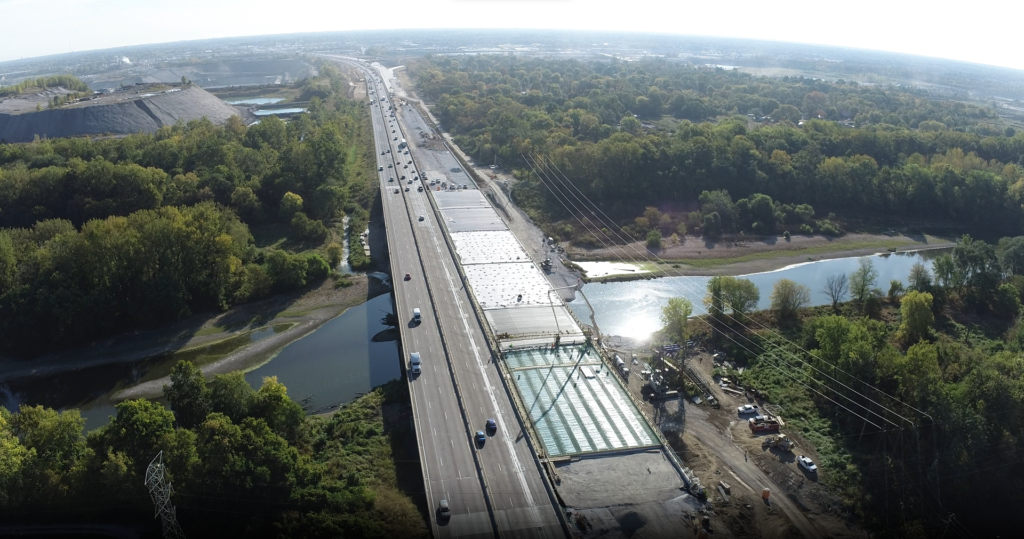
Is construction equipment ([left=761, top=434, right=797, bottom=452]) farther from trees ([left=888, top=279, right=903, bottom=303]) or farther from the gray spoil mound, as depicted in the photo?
the gray spoil mound

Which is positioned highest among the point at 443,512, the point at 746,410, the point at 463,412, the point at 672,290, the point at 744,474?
the point at 672,290

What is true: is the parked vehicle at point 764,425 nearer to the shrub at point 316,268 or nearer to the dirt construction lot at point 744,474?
the dirt construction lot at point 744,474

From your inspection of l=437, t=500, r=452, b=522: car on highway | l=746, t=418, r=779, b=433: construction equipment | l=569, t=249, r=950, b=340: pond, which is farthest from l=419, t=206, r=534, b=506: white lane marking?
l=746, t=418, r=779, b=433: construction equipment

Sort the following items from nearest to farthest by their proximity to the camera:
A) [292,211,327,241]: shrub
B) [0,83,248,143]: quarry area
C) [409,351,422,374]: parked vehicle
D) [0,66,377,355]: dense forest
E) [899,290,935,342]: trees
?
[409,351,422,374]: parked vehicle < [899,290,935,342]: trees < [0,66,377,355]: dense forest < [292,211,327,241]: shrub < [0,83,248,143]: quarry area

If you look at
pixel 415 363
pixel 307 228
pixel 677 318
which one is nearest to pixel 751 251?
pixel 677 318

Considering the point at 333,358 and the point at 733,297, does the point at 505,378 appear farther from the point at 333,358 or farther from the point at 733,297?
the point at 733,297
